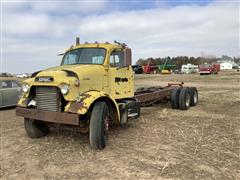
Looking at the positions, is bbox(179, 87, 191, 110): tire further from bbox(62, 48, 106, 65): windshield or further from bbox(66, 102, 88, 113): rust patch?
bbox(66, 102, 88, 113): rust patch

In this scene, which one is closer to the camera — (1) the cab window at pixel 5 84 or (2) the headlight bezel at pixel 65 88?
(2) the headlight bezel at pixel 65 88

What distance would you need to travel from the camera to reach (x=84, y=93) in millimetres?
6957

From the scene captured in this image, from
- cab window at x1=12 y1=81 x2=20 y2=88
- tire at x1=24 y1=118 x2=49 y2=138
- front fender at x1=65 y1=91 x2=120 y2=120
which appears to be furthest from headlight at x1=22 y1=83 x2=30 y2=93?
cab window at x1=12 y1=81 x2=20 y2=88

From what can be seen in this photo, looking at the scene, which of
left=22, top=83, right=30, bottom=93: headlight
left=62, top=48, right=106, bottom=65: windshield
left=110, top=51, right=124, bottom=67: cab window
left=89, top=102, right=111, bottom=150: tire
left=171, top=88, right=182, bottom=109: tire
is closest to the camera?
left=89, top=102, right=111, bottom=150: tire

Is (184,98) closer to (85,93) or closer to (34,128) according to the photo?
(85,93)

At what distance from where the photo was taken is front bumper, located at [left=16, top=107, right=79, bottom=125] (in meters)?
6.41

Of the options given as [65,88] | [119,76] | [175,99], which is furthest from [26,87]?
[175,99]

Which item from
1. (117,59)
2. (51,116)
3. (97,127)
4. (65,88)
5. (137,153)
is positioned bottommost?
(137,153)

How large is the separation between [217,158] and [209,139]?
1379mm

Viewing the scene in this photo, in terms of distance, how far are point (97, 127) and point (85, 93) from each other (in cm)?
83

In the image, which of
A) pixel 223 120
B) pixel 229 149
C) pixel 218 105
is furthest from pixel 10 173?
pixel 218 105

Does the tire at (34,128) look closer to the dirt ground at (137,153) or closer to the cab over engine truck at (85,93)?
the cab over engine truck at (85,93)

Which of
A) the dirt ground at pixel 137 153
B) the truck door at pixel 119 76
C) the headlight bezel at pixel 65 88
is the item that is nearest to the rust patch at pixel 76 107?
the headlight bezel at pixel 65 88

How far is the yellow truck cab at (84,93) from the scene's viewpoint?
6652 millimetres
